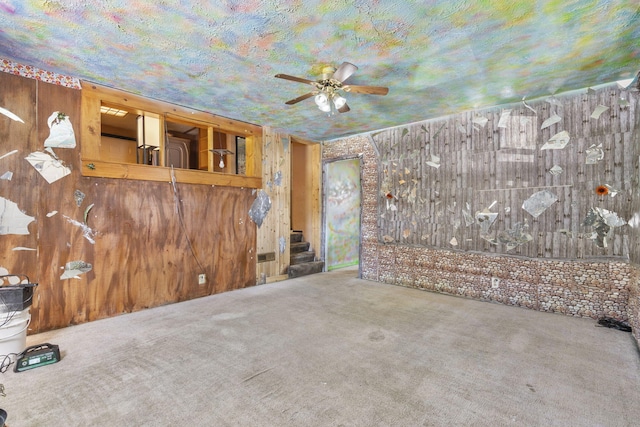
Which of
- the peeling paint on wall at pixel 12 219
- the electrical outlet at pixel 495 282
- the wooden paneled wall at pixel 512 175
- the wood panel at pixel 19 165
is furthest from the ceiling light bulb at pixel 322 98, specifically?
the electrical outlet at pixel 495 282

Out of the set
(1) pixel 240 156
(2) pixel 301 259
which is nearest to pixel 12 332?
(2) pixel 301 259

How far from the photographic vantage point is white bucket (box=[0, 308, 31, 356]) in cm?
242

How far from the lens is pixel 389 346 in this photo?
277cm

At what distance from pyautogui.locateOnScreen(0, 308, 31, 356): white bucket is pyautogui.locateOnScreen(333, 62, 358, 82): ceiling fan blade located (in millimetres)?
3461

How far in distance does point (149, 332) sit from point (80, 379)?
879 millimetres

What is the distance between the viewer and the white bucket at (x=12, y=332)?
2424mm

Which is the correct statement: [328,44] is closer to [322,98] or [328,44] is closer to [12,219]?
[322,98]

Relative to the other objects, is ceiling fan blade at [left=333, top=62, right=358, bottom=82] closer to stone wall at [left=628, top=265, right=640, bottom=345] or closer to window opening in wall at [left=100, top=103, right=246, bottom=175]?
stone wall at [left=628, top=265, right=640, bottom=345]

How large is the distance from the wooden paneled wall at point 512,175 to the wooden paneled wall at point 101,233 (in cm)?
301

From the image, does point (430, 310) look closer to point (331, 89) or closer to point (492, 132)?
point (492, 132)

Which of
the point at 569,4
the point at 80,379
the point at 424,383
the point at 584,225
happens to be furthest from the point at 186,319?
the point at 584,225

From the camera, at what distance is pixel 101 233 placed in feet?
11.6

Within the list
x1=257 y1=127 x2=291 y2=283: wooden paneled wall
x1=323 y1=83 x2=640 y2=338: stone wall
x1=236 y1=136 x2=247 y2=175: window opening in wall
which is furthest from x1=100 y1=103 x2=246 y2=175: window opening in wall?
x1=323 y1=83 x2=640 y2=338: stone wall

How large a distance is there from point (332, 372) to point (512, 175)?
3.55 metres
